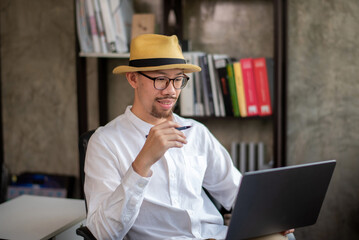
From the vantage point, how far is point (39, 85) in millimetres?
3383

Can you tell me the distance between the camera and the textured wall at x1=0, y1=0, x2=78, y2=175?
329cm

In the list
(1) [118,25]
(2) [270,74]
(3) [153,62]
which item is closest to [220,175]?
(3) [153,62]

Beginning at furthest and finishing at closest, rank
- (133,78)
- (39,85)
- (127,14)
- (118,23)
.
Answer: (39,85), (127,14), (118,23), (133,78)

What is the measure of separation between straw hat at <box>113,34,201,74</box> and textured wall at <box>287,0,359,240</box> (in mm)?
1239

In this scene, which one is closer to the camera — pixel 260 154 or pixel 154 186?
pixel 154 186

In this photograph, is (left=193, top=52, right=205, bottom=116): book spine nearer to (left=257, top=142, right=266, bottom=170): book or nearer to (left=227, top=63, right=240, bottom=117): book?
(left=227, top=63, right=240, bottom=117): book

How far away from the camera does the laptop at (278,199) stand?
1258 mm

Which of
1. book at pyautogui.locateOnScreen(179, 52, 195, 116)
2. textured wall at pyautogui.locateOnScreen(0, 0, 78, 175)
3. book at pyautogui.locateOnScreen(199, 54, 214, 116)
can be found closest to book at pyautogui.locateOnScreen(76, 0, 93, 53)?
textured wall at pyautogui.locateOnScreen(0, 0, 78, 175)

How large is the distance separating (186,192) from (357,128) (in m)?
1.48

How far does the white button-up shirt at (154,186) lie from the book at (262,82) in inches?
29.4

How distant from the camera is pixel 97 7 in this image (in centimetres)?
272

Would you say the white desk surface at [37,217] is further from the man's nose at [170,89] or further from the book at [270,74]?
the book at [270,74]

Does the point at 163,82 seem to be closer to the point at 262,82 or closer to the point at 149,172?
the point at 149,172

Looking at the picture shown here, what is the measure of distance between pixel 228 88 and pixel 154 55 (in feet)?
3.32
